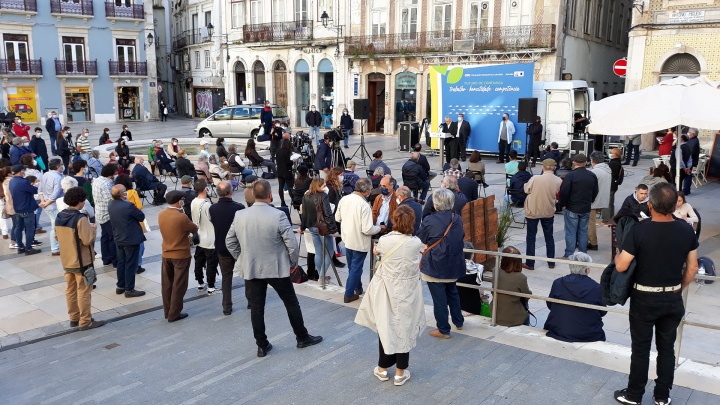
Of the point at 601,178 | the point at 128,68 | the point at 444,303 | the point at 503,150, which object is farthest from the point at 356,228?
the point at 128,68

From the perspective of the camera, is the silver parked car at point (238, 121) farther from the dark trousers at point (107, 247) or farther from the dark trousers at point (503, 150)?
the dark trousers at point (107, 247)

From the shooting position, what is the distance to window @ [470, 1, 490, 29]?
26.8 m

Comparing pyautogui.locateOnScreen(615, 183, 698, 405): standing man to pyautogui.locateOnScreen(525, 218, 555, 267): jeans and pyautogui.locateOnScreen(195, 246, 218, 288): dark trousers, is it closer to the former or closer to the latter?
pyautogui.locateOnScreen(525, 218, 555, 267): jeans

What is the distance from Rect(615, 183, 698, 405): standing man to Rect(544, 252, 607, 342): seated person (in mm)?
1299

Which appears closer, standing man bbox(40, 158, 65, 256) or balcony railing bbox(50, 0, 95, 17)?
standing man bbox(40, 158, 65, 256)

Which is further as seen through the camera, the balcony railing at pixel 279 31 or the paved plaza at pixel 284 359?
the balcony railing at pixel 279 31

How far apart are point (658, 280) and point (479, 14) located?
81.1ft

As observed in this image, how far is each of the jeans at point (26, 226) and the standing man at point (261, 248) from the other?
6.10m

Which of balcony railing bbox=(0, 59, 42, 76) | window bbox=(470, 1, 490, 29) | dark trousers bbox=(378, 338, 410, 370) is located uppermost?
window bbox=(470, 1, 490, 29)

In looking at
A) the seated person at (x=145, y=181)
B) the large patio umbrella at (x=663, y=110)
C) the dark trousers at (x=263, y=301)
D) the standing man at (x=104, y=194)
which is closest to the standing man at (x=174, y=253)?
the dark trousers at (x=263, y=301)

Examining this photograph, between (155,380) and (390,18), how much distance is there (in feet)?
88.4

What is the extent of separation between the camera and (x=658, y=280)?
13.8 ft

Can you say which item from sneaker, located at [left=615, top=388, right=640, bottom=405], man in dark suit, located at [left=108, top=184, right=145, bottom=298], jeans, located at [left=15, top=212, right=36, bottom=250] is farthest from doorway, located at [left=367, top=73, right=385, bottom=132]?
sneaker, located at [left=615, top=388, right=640, bottom=405]

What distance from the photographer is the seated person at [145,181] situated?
44.3 feet
